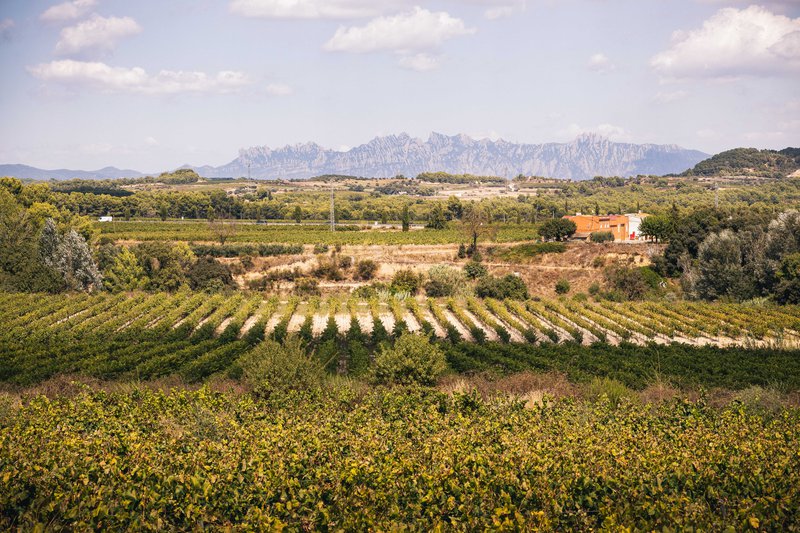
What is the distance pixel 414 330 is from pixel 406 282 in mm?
18190

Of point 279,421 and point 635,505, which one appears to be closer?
point 635,505

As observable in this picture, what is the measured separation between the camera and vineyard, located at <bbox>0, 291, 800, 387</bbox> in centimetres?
2338

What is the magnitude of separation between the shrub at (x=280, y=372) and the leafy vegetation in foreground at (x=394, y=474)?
4784 mm

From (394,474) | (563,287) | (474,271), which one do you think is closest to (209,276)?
(474,271)

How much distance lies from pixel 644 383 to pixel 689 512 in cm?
1426

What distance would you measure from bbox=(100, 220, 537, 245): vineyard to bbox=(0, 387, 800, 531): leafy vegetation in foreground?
54.3m

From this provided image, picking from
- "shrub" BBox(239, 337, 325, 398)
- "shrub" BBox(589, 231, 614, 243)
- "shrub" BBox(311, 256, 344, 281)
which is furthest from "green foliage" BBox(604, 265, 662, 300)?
"shrub" BBox(239, 337, 325, 398)

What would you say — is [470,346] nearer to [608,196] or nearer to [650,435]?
[650,435]

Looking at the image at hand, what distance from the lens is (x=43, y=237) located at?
51.1 metres

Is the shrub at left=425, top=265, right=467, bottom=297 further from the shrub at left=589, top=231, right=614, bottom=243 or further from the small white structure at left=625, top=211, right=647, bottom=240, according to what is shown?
the small white structure at left=625, top=211, right=647, bottom=240

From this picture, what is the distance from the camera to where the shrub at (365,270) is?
5812cm

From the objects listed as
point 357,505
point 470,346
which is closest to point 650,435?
point 357,505

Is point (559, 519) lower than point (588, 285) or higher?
higher

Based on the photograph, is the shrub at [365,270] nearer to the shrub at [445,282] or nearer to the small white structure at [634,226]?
the shrub at [445,282]
